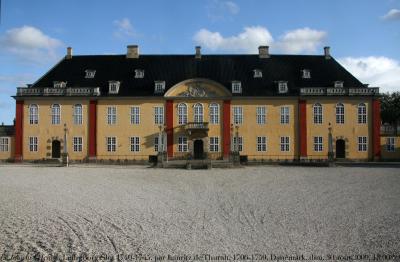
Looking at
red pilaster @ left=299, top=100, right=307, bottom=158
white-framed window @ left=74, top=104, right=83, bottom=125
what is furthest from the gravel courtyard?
white-framed window @ left=74, top=104, right=83, bottom=125

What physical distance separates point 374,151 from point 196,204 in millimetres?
31285

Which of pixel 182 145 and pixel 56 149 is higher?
pixel 182 145

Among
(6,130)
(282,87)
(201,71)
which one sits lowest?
(6,130)

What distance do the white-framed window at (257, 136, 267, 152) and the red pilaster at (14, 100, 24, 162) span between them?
2238 cm

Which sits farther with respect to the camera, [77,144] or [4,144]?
[4,144]

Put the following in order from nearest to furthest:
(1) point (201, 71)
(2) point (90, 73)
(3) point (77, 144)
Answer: (3) point (77, 144) < (1) point (201, 71) < (2) point (90, 73)

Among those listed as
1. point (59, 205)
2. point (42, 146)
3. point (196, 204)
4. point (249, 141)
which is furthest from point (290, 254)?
point (42, 146)

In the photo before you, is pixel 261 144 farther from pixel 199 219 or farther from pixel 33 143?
pixel 199 219

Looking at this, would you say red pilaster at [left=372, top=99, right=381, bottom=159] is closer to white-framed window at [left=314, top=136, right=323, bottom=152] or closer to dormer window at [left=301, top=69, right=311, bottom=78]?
white-framed window at [left=314, top=136, right=323, bottom=152]

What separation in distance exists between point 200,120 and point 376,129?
54.0ft

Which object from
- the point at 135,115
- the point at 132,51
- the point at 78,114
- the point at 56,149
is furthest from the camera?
the point at 132,51

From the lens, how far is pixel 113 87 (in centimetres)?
4209

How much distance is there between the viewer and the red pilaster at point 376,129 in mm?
41125

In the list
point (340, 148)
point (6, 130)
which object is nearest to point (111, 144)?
point (6, 130)
